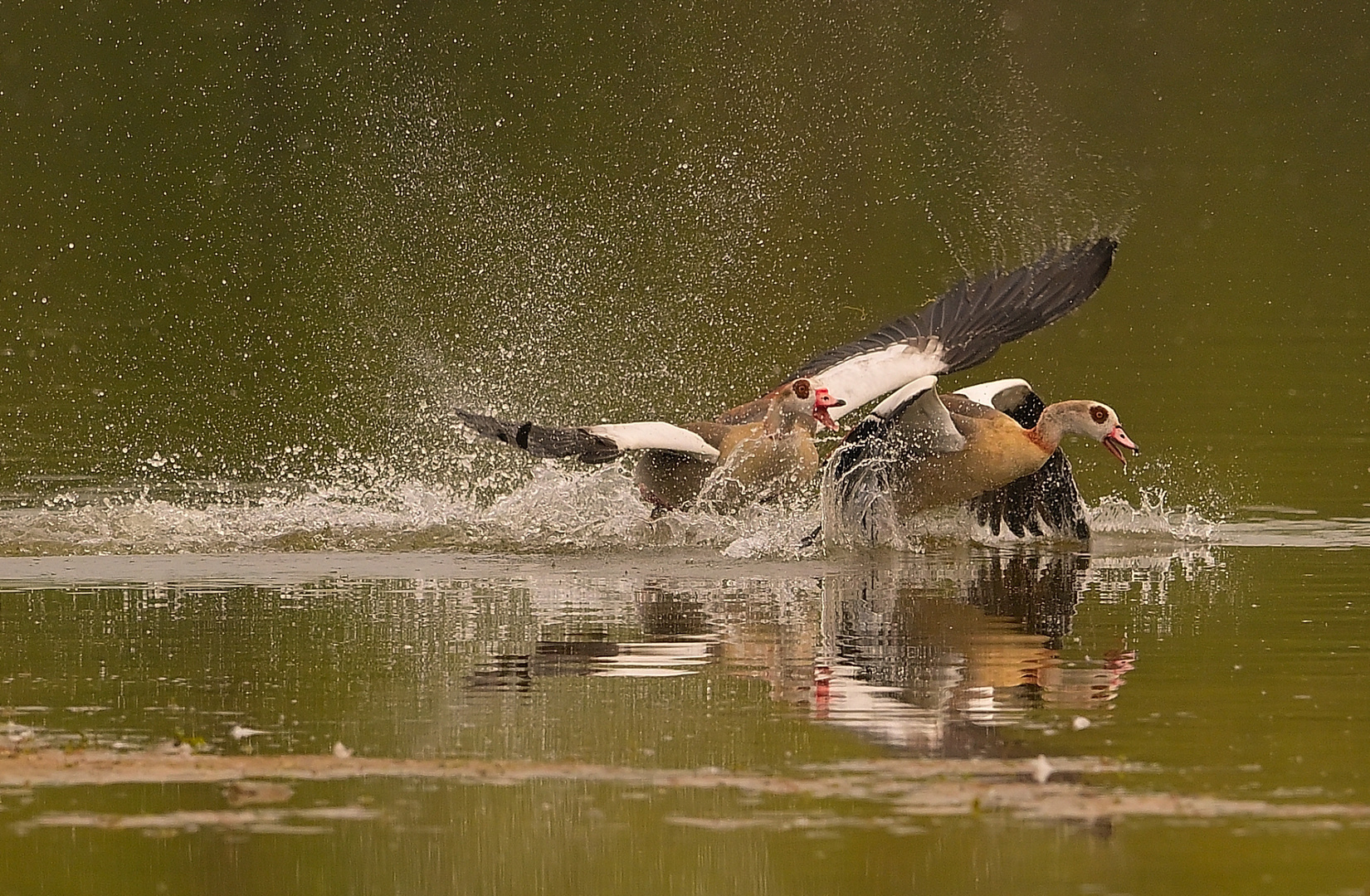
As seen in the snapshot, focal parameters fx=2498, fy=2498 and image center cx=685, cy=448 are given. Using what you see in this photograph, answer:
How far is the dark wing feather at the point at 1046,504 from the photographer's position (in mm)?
16859

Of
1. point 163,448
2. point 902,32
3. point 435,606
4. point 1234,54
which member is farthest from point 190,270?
point 1234,54

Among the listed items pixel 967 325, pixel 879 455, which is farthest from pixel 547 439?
pixel 967 325

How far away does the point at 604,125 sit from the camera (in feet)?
157

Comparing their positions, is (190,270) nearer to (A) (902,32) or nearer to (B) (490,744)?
(B) (490,744)

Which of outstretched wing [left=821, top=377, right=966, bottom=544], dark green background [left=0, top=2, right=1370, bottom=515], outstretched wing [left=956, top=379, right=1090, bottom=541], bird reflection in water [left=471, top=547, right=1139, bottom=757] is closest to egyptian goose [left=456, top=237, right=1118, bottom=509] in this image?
outstretched wing [left=821, top=377, right=966, bottom=544]

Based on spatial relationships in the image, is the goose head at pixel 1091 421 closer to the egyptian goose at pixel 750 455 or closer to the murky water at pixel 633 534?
the murky water at pixel 633 534

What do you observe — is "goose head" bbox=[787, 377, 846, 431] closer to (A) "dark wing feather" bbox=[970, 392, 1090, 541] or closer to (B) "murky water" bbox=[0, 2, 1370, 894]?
(B) "murky water" bbox=[0, 2, 1370, 894]

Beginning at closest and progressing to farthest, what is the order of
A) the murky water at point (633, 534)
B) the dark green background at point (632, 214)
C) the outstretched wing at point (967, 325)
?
the murky water at point (633, 534), the outstretched wing at point (967, 325), the dark green background at point (632, 214)

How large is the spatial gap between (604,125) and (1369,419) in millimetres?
28370

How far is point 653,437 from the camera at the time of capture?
1590cm

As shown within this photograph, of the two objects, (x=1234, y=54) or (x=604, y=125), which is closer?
(x=604, y=125)

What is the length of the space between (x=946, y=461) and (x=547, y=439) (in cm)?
285

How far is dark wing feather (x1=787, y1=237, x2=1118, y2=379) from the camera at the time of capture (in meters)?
17.4

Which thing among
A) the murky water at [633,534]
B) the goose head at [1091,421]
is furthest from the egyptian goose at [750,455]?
the goose head at [1091,421]
